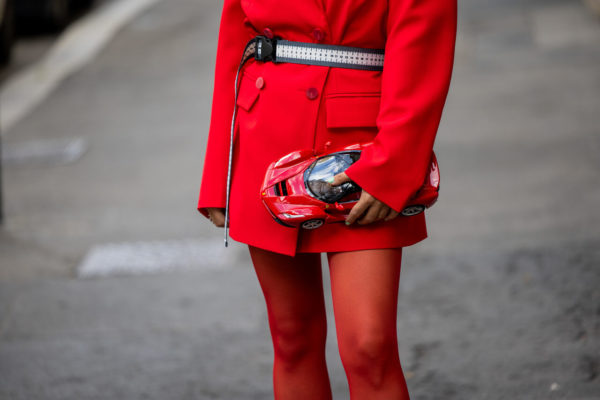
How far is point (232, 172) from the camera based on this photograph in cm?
249

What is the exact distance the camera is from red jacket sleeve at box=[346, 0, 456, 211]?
2.10 metres

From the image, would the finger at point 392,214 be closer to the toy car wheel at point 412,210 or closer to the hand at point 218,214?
the toy car wheel at point 412,210

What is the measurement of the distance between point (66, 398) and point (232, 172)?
1.76 m

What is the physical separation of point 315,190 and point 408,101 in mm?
324

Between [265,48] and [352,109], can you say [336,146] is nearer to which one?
[352,109]

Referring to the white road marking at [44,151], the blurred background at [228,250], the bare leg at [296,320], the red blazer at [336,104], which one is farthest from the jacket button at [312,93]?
the white road marking at [44,151]

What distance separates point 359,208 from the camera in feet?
7.04

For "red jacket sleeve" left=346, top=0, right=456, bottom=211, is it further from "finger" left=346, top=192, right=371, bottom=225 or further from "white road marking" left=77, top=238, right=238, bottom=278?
"white road marking" left=77, top=238, right=238, bottom=278

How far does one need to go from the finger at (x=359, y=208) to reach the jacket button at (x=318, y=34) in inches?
16.8

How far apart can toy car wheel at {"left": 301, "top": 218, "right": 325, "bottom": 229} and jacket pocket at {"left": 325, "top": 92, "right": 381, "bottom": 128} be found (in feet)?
0.80

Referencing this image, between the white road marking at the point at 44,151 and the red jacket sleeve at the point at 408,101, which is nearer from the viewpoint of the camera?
the red jacket sleeve at the point at 408,101

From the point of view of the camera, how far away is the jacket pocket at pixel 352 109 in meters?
2.22

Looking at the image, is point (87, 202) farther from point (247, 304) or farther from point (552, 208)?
point (552, 208)

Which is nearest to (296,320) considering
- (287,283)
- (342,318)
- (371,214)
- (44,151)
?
(287,283)
